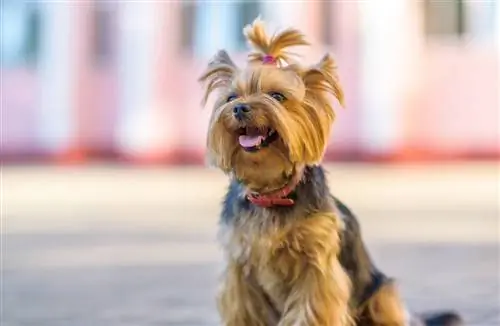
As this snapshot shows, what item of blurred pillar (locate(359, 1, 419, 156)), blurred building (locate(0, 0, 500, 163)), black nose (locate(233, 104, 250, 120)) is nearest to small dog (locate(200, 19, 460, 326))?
black nose (locate(233, 104, 250, 120))

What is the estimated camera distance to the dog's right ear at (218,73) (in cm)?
392

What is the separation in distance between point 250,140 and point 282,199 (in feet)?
0.99

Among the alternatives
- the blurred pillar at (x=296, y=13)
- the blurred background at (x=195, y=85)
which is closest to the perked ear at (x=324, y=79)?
the blurred background at (x=195, y=85)

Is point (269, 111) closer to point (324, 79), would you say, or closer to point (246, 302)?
point (324, 79)

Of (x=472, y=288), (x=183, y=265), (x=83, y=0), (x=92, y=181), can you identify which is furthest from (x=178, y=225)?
(x=83, y=0)

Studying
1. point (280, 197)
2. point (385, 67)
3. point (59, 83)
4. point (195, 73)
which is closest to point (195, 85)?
point (195, 73)

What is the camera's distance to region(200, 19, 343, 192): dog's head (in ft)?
12.2

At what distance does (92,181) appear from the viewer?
1761 cm

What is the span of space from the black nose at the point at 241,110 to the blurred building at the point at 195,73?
1798 cm

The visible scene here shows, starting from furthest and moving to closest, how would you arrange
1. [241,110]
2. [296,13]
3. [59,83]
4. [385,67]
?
[59,83], [296,13], [385,67], [241,110]

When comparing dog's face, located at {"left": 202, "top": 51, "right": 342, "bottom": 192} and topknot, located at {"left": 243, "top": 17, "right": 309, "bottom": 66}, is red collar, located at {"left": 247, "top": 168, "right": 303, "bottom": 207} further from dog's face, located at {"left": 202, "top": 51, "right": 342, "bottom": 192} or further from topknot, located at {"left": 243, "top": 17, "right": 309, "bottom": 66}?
topknot, located at {"left": 243, "top": 17, "right": 309, "bottom": 66}

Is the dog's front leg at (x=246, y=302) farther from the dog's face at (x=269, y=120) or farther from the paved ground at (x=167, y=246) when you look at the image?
the paved ground at (x=167, y=246)

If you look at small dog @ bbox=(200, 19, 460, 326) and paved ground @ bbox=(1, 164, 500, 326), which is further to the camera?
paved ground @ bbox=(1, 164, 500, 326)

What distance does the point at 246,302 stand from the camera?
411 centimetres
